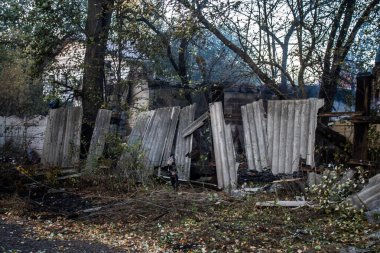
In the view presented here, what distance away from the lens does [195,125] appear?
763cm

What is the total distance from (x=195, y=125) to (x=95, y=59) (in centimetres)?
411

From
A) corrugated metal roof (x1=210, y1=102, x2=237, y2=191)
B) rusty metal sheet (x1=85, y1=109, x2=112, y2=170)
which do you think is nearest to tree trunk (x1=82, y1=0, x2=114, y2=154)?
rusty metal sheet (x1=85, y1=109, x2=112, y2=170)

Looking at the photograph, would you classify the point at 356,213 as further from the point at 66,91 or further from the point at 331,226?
the point at 66,91

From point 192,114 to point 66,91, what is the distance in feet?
15.1

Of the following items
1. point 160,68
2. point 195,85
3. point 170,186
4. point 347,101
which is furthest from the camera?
point 160,68

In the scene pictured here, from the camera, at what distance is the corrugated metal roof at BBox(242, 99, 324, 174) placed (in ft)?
21.2

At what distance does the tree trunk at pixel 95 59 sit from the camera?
34.9 ft

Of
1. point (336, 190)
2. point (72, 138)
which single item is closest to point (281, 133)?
point (336, 190)

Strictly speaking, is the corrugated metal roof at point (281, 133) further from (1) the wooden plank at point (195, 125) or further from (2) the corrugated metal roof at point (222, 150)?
(1) the wooden plank at point (195, 125)

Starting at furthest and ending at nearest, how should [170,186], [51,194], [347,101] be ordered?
[347,101]
[51,194]
[170,186]

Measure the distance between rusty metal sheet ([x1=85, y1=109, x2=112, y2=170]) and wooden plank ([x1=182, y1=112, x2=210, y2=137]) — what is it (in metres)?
1.95

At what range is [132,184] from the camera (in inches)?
306

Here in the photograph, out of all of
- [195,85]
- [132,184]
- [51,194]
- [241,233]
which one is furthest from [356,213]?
[195,85]

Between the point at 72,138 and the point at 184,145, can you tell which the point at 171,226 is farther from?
the point at 72,138
